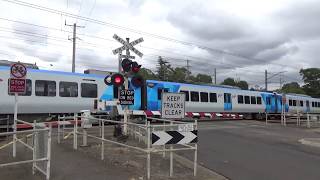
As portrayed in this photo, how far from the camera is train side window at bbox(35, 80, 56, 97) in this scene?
75.6 ft

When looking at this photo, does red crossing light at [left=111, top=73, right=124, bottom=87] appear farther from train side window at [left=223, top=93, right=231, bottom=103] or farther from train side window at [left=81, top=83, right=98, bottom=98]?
train side window at [left=223, top=93, right=231, bottom=103]

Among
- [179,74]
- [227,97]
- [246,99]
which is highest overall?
[179,74]

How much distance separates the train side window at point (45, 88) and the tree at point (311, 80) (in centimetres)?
10164

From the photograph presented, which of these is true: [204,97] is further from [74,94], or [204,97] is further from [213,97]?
[74,94]

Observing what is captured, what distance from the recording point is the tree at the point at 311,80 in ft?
378

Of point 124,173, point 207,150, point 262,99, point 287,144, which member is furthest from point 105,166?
point 262,99

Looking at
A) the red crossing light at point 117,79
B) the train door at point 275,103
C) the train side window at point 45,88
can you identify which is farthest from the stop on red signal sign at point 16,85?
the train door at point 275,103

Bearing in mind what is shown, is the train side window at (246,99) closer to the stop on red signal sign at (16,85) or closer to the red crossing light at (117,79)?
the red crossing light at (117,79)

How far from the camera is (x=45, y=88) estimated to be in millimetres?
23438

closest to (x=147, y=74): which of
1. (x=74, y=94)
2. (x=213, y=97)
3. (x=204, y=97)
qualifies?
(x=213, y=97)

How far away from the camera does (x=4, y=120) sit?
69.3 ft

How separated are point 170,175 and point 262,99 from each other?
36408 millimetres

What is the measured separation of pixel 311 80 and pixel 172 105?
11373cm

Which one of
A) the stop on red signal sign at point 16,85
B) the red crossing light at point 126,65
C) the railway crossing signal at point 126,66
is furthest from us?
the red crossing light at point 126,65
